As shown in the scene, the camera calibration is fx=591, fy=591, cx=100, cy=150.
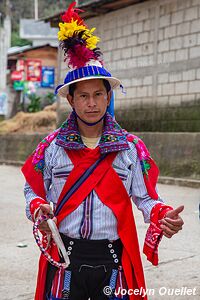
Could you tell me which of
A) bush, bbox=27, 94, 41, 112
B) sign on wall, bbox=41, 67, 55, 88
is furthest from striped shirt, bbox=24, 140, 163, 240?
sign on wall, bbox=41, 67, 55, 88

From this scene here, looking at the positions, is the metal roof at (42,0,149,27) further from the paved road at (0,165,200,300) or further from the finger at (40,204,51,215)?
the finger at (40,204,51,215)

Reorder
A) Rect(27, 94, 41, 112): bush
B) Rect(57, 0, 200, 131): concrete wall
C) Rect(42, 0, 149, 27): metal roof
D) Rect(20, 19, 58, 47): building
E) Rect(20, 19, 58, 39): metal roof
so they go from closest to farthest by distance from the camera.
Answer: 1. Rect(57, 0, 200, 131): concrete wall
2. Rect(42, 0, 149, 27): metal roof
3. Rect(27, 94, 41, 112): bush
4. Rect(20, 19, 58, 47): building
5. Rect(20, 19, 58, 39): metal roof

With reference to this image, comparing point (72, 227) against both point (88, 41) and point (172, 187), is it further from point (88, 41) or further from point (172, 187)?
point (172, 187)

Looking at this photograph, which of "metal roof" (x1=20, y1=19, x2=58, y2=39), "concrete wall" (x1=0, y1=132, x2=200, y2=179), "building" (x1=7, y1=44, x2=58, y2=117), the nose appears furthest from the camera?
"metal roof" (x1=20, y1=19, x2=58, y2=39)

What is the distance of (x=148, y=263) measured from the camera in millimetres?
5484

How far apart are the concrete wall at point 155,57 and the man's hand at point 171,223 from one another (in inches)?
434

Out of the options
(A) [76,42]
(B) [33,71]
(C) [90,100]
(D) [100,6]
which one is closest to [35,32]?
(B) [33,71]

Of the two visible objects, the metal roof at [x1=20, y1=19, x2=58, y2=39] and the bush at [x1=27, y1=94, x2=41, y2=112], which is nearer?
the bush at [x1=27, y1=94, x2=41, y2=112]

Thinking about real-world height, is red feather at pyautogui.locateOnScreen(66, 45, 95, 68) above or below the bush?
above

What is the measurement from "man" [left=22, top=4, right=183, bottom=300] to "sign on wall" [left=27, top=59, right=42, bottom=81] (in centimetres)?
3008

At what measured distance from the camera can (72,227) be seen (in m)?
2.81

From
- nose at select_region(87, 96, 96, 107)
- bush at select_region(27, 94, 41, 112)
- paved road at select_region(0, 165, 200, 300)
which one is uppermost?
nose at select_region(87, 96, 96, 107)

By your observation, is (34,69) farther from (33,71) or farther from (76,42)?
(76,42)

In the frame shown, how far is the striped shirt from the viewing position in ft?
9.16
